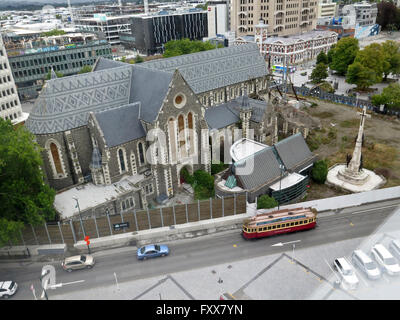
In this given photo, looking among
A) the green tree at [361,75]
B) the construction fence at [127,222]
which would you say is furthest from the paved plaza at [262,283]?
the green tree at [361,75]

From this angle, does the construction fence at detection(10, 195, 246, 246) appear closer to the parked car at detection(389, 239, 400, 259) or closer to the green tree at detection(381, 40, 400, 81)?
the parked car at detection(389, 239, 400, 259)

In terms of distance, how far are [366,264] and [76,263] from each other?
33493mm

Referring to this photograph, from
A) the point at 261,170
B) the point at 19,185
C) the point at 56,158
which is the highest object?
the point at 19,185

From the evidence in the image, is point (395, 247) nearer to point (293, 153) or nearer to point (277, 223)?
point (277, 223)

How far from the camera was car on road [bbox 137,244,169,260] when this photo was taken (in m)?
41.0

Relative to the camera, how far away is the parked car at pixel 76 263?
39375mm

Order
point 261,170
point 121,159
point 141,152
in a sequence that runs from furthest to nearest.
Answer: point 141,152, point 121,159, point 261,170

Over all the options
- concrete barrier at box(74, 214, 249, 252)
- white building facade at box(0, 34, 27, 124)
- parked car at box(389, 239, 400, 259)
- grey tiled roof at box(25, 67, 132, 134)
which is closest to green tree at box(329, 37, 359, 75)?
grey tiled roof at box(25, 67, 132, 134)

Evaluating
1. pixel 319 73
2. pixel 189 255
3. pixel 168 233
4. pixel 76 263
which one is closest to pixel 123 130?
pixel 168 233

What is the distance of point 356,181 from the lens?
55250 millimetres

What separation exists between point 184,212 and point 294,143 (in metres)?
23.4

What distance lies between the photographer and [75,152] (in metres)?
50.2

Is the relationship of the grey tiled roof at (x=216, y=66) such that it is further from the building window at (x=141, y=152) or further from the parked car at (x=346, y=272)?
the parked car at (x=346, y=272)

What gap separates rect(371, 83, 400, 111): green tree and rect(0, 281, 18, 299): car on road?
85477 mm
